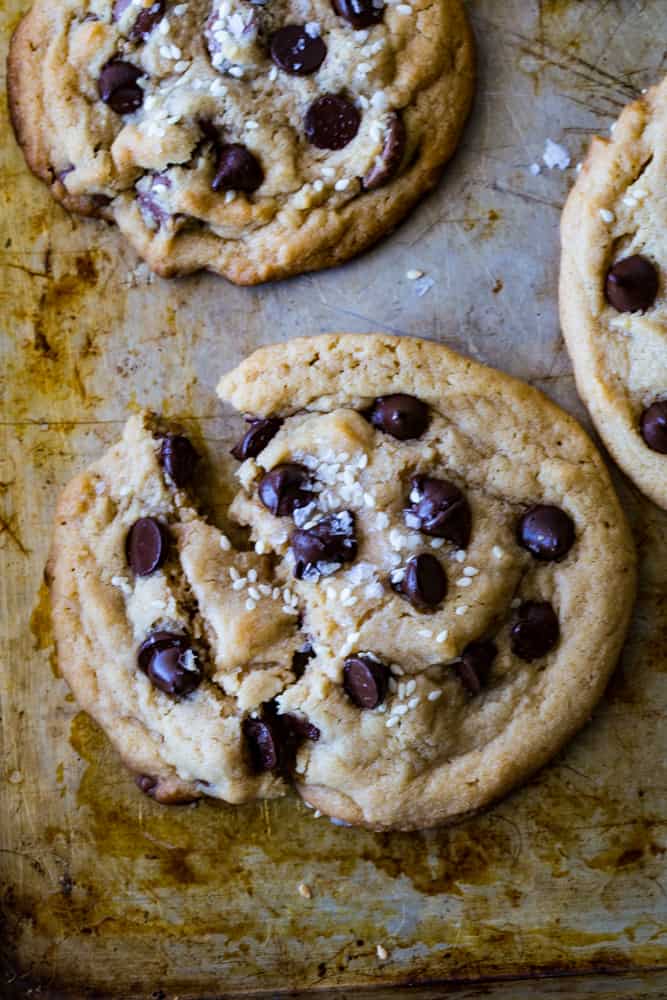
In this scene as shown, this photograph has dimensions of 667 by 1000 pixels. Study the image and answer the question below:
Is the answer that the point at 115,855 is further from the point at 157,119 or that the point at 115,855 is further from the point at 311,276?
the point at 157,119

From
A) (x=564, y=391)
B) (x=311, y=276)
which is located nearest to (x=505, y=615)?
(x=564, y=391)

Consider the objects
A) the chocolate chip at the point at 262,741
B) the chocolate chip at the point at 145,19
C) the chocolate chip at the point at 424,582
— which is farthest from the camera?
the chocolate chip at the point at 145,19

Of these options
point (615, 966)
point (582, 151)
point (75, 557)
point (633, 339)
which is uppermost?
point (582, 151)

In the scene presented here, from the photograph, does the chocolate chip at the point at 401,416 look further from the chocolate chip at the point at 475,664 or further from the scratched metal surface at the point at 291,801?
the chocolate chip at the point at 475,664

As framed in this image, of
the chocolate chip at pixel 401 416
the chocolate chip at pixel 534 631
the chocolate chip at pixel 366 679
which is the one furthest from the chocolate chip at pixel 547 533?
the chocolate chip at pixel 366 679

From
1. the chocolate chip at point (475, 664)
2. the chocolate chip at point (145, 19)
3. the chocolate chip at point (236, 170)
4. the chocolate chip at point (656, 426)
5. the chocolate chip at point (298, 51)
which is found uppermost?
the chocolate chip at point (298, 51)

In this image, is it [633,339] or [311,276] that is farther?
[311,276]
